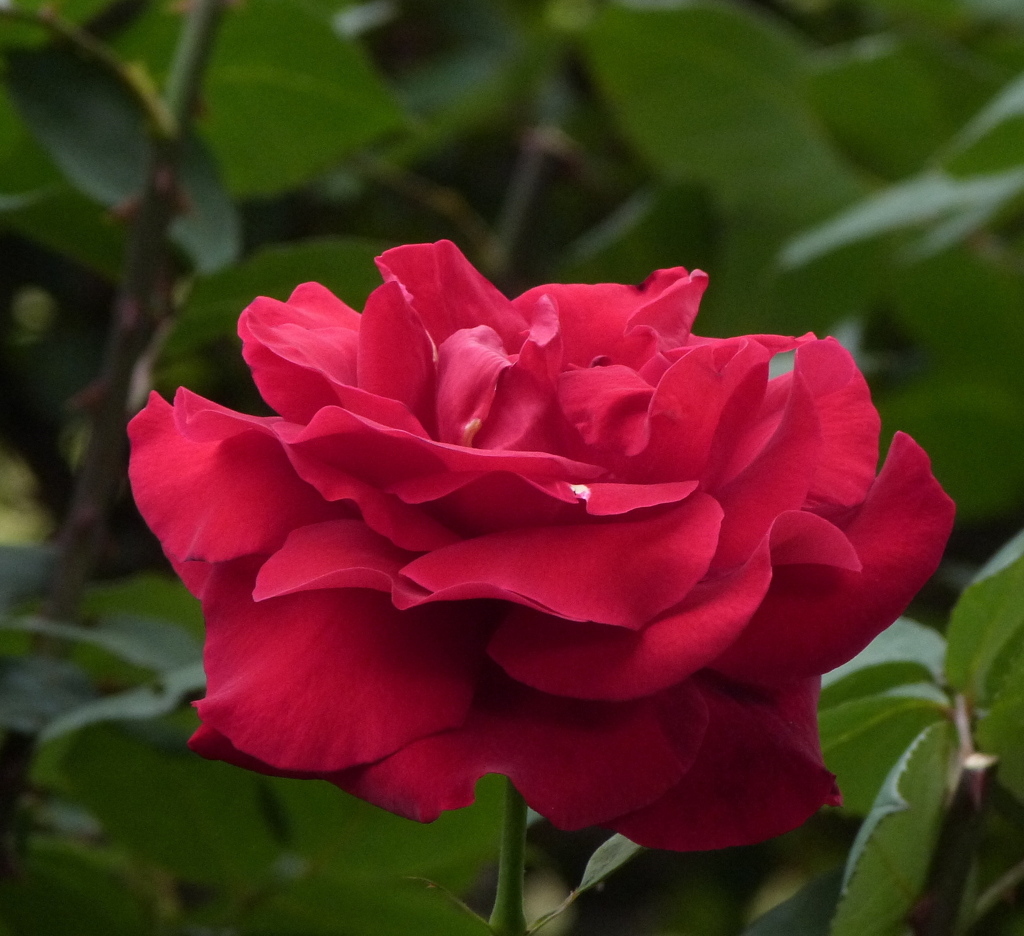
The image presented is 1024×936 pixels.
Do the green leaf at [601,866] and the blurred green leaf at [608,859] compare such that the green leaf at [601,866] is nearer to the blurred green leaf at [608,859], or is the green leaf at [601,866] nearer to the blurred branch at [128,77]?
the blurred green leaf at [608,859]

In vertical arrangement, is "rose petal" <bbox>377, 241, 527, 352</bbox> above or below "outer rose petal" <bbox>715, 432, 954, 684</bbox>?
above

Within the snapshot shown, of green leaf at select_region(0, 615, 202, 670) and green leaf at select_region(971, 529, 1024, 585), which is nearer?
green leaf at select_region(971, 529, 1024, 585)

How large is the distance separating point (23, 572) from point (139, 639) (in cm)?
7

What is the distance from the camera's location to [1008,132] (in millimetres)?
580

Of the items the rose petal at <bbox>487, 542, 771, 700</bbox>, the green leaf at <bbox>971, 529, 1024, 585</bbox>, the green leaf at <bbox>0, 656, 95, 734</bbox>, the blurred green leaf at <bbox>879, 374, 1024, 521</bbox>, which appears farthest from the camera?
the blurred green leaf at <bbox>879, 374, 1024, 521</bbox>

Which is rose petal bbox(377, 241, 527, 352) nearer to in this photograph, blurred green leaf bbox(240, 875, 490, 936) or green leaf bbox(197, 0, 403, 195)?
blurred green leaf bbox(240, 875, 490, 936)

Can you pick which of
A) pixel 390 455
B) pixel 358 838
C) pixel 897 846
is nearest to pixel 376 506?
pixel 390 455

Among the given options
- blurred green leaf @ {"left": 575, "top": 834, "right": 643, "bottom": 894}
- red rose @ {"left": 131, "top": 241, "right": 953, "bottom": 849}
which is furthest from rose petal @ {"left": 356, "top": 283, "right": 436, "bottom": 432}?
blurred green leaf @ {"left": 575, "top": 834, "right": 643, "bottom": 894}

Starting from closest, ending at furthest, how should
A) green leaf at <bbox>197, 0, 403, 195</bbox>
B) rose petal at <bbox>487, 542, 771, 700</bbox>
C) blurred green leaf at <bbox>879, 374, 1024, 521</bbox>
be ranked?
1. rose petal at <bbox>487, 542, 771, 700</bbox>
2. green leaf at <bbox>197, 0, 403, 195</bbox>
3. blurred green leaf at <bbox>879, 374, 1024, 521</bbox>

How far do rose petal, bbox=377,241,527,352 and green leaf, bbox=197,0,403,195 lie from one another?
1.28 feet

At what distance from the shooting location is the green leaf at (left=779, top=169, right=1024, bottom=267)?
2.19 ft

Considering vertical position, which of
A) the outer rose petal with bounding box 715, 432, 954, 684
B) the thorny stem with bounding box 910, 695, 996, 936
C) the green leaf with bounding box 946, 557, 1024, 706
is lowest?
the thorny stem with bounding box 910, 695, 996, 936

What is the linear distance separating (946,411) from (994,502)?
8 cm

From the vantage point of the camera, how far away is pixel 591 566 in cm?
24
